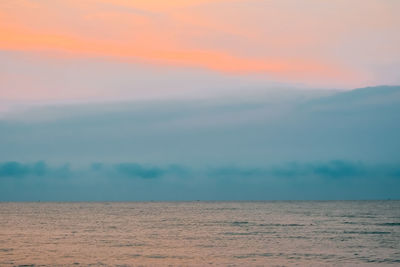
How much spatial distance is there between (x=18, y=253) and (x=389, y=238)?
1903 inches

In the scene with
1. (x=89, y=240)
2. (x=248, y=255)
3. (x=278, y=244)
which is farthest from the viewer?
(x=89, y=240)

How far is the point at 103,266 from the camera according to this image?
4494 centimetres

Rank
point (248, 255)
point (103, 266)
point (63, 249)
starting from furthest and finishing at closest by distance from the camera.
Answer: point (63, 249), point (248, 255), point (103, 266)

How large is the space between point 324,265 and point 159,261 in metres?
15.8

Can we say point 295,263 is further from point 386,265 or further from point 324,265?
point 386,265

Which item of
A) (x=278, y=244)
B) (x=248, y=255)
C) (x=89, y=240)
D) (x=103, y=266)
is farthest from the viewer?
(x=89, y=240)

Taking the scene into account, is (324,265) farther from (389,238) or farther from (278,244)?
(389,238)

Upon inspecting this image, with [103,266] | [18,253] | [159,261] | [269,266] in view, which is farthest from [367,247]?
[18,253]

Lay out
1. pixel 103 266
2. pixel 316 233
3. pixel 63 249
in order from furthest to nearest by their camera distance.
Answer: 1. pixel 316 233
2. pixel 63 249
3. pixel 103 266

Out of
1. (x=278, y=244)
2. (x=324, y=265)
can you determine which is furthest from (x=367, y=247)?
(x=324, y=265)

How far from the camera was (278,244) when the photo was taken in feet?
199

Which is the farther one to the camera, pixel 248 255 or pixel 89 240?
pixel 89 240

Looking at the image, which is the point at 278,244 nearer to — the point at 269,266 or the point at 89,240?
the point at 269,266

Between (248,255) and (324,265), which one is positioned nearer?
(324,265)
